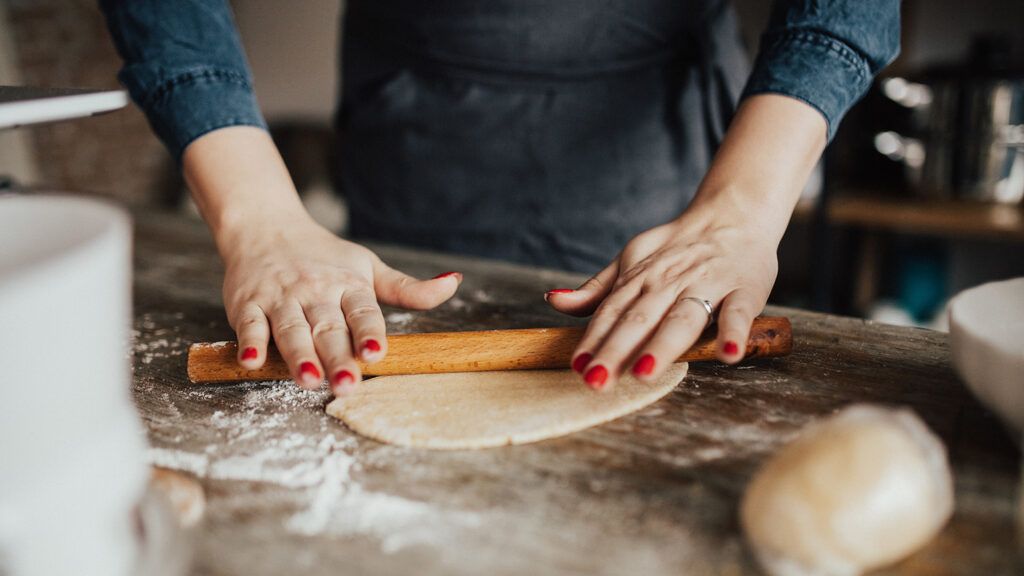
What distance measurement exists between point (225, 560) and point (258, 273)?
0.38 meters

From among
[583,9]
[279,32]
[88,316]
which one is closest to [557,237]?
[583,9]

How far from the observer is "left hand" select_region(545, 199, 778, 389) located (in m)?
0.63

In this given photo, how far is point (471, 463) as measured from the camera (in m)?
0.56

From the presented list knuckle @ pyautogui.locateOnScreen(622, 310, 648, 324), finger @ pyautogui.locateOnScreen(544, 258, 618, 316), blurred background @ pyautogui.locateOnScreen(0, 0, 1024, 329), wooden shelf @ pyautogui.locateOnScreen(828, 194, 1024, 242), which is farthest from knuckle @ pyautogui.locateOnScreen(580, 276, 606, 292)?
wooden shelf @ pyautogui.locateOnScreen(828, 194, 1024, 242)

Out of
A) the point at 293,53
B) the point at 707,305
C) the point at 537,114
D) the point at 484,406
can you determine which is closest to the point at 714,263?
the point at 707,305

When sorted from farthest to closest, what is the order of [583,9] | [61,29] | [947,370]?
[61,29] < [583,9] < [947,370]

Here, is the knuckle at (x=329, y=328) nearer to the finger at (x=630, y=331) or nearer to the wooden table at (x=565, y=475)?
the wooden table at (x=565, y=475)

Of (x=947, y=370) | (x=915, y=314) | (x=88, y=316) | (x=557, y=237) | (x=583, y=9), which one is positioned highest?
(x=583, y=9)

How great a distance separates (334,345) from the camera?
69 centimetres

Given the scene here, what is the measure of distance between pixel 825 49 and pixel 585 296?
38 cm

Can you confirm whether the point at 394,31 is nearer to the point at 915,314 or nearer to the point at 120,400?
the point at 120,400

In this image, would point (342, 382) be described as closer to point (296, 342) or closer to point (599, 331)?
point (296, 342)

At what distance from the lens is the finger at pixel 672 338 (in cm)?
62

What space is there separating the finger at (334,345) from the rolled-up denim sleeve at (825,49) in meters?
0.52
